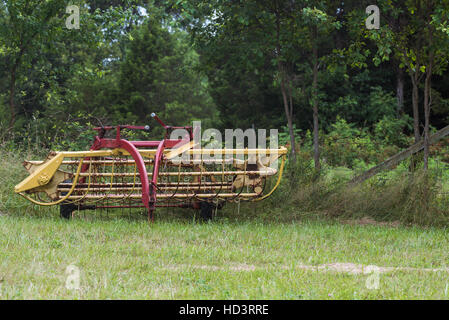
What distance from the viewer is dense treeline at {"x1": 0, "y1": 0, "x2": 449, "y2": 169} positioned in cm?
877

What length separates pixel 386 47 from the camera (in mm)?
7973

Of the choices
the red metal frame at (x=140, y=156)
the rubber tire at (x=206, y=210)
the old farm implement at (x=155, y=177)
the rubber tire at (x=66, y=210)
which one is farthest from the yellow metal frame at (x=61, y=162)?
the rubber tire at (x=206, y=210)

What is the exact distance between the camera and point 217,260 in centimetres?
483

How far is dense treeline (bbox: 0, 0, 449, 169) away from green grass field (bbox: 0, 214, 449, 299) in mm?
3077

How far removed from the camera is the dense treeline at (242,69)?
8.77m

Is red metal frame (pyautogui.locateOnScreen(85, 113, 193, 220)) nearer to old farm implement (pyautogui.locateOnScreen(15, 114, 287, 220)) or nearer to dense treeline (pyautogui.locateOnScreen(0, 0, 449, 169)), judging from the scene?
old farm implement (pyautogui.locateOnScreen(15, 114, 287, 220))

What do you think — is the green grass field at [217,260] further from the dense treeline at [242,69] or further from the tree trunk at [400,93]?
the tree trunk at [400,93]

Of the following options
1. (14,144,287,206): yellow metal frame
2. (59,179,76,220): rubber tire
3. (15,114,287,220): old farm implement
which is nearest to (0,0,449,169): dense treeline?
(15,114,287,220): old farm implement

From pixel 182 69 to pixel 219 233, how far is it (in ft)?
26.4

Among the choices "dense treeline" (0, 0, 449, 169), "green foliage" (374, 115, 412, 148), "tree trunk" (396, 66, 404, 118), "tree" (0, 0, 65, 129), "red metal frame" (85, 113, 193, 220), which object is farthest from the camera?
"tree trunk" (396, 66, 404, 118)

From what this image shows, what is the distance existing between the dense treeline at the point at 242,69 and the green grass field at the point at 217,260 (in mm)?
3077

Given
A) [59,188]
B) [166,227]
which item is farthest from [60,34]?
[166,227]

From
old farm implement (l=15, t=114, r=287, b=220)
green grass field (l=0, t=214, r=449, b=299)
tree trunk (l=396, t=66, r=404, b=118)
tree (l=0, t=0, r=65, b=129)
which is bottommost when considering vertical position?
green grass field (l=0, t=214, r=449, b=299)

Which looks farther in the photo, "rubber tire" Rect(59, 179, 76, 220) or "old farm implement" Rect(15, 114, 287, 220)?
"rubber tire" Rect(59, 179, 76, 220)
